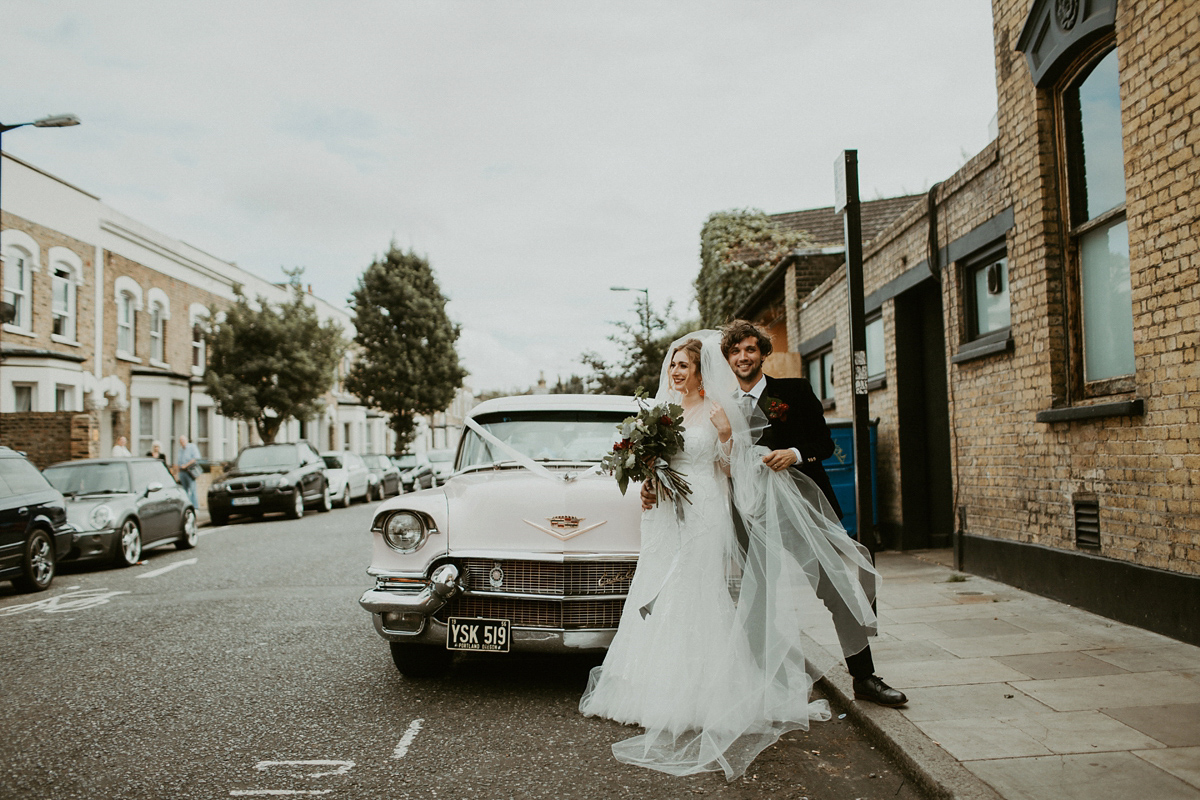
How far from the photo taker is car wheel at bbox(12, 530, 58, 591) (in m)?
9.21

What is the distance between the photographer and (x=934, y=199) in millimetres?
9039

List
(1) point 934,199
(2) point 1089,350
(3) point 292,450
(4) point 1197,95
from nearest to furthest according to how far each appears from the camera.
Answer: (4) point 1197,95, (2) point 1089,350, (1) point 934,199, (3) point 292,450

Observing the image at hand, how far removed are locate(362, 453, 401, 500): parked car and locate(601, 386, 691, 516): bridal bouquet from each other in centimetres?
2214

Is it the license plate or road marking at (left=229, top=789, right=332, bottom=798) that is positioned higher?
the license plate

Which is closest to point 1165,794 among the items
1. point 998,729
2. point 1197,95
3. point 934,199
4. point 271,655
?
point 998,729

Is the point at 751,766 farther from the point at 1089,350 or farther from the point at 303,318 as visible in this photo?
the point at 303,318

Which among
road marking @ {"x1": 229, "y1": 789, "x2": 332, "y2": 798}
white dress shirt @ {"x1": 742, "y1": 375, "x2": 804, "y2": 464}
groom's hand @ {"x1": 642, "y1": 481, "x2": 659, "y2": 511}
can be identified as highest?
white dress shirt @ {"x1": 742, "y1": 375, "x2": 804, "y2": 464}

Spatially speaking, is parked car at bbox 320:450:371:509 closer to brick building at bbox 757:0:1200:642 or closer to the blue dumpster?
the blue dumpster

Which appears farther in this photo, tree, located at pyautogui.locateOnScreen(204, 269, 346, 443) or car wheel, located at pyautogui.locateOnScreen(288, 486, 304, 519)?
tree, located at pyautogui.locateOnScreen(204, 269, 346, 443)

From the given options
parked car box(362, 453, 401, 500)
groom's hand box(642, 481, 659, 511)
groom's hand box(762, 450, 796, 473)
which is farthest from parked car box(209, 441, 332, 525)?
groom's hand box(762, 450, 796, 473)

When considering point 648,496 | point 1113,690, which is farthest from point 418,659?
point 1113,690

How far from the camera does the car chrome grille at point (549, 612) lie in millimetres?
4770

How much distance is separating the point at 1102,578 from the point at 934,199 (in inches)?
180

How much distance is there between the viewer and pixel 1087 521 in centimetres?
620
